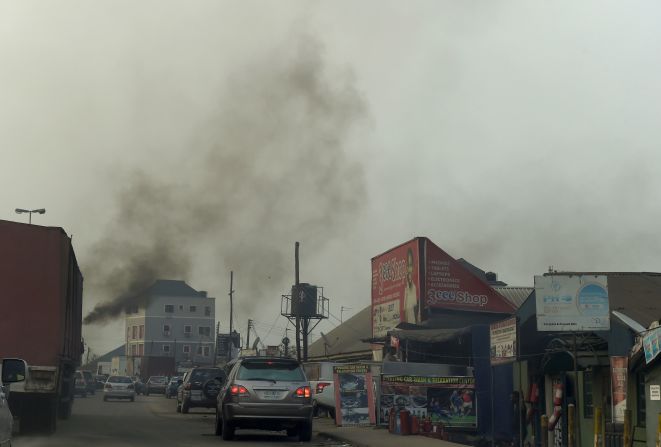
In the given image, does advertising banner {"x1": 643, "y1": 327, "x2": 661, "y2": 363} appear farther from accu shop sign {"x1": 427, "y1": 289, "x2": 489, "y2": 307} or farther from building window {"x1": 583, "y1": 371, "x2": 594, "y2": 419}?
accu shop sign {"x1": 427, "y1": 289, "x2": 489, "y2": 307}

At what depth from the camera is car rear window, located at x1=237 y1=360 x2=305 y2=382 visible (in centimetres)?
1936

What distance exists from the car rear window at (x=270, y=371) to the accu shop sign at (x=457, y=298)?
841 inches

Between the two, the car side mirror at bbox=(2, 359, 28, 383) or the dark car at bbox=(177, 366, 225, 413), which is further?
the dark car at bbox=(177, 366, 225, 413)

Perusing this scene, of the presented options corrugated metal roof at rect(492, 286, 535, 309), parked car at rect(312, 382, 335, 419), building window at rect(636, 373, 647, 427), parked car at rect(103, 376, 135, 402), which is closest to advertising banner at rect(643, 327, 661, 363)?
building window at rect(636, 373, 647, 427)

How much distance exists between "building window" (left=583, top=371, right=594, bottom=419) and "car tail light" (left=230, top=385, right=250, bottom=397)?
313 inches

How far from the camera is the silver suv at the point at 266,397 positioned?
1894 centimetres

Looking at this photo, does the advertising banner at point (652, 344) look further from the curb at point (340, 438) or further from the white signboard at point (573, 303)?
the curb at point (340, 438)

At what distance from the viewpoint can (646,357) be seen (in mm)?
13117

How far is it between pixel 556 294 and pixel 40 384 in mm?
10047

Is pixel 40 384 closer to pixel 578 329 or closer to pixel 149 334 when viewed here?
pixel 578 329

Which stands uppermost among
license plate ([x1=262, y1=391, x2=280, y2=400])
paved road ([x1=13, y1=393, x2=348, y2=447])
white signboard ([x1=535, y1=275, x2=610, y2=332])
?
white signboard ([x1=535, y1=275, x2=610, y2=332])

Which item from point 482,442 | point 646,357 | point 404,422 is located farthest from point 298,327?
point 646,357

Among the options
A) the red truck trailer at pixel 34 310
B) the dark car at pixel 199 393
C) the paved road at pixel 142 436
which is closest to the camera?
the paved road at pixel 142 436

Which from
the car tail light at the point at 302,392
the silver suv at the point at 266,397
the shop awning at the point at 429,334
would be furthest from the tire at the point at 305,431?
the shop awning at the point at 429,334
